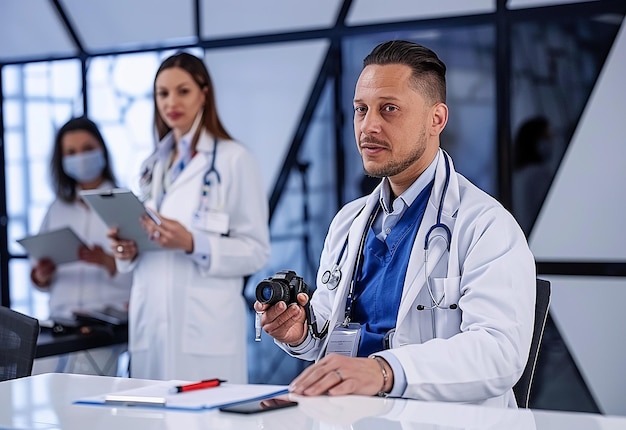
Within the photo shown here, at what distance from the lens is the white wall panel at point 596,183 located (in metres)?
4.27

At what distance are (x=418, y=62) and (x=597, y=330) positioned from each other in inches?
91.3

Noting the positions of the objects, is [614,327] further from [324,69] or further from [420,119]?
[420,119]

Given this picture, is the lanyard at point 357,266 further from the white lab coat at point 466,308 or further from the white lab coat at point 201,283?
the white lab coat at point 201,283

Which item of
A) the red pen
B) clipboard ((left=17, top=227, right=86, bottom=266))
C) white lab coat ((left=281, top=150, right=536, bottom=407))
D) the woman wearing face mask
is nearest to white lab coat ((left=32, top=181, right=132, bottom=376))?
the woman wearing face mask

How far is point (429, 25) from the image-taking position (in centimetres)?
466

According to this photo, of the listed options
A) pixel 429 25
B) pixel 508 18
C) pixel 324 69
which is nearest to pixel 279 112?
pixel 324 69

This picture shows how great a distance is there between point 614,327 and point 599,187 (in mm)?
625

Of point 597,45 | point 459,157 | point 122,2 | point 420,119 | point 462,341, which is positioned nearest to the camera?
point 462,341

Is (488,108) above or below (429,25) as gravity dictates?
below

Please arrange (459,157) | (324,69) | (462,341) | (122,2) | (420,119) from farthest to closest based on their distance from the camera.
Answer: (122,2), (324,69), (459,157), (420,119), (462,341)

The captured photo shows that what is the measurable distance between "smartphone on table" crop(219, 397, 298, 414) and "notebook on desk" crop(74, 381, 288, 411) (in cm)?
3

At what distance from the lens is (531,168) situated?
4477 millimetres

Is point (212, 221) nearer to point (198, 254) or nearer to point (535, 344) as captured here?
point (198, 254)

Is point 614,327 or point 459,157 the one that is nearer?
point 614,327
